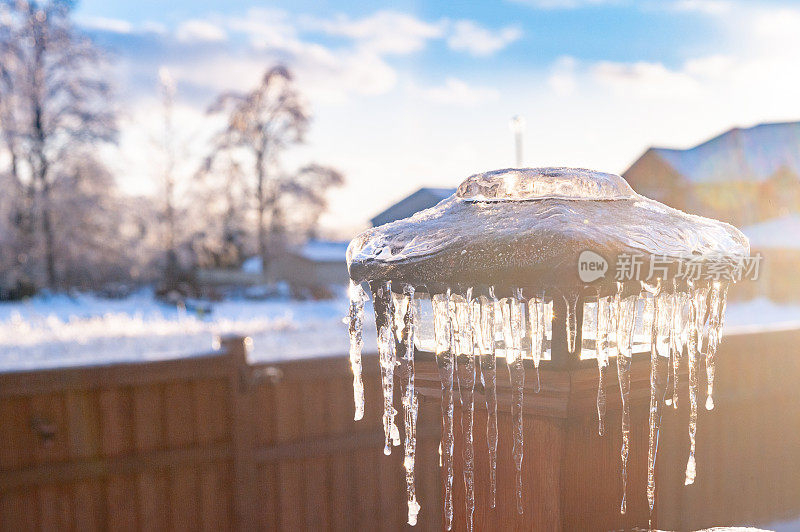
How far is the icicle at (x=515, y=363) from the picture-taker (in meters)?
1.32

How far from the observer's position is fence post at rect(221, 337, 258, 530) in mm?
3502

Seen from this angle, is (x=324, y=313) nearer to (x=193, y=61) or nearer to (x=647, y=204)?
(x=193, y=61)

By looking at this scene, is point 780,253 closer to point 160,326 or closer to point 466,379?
point 160,326

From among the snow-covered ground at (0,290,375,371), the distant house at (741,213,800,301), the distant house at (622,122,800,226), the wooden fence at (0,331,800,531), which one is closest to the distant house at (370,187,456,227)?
the wooden fence at (0,331,800,531)

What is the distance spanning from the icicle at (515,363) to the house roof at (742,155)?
13467mm

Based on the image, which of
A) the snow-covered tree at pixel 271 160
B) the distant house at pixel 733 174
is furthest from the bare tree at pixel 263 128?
the distant house at pixel 733 174

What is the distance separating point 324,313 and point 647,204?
45.4ft

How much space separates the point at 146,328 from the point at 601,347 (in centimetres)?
1290

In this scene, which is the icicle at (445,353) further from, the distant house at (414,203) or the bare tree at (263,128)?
the bare tree at (263,128)

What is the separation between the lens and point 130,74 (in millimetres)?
17312

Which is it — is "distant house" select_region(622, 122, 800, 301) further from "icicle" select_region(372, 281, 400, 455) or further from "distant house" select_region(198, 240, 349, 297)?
"icicle" select_region(372, 281, 400, 455)

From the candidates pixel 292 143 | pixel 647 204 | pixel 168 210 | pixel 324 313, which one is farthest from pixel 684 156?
pixel 647 204

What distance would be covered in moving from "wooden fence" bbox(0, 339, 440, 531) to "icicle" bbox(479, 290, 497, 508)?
2.34 meters

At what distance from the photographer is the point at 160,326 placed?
13047 millimetres
